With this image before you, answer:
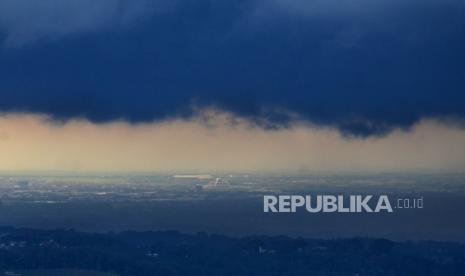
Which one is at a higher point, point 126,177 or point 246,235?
point 126,177

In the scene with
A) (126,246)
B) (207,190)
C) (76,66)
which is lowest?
(126,246)

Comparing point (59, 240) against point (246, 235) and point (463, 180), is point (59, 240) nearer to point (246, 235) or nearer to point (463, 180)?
point (246, 235)

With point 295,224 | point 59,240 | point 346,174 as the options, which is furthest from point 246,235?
point 59,240

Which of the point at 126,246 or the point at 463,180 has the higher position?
the point at 463,180

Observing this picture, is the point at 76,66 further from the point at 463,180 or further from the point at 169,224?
the point at 463,180

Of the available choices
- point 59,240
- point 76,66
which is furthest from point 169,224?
point 76,66
